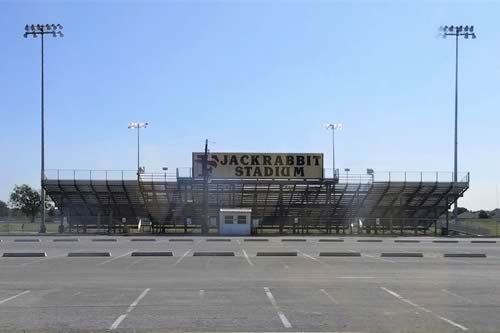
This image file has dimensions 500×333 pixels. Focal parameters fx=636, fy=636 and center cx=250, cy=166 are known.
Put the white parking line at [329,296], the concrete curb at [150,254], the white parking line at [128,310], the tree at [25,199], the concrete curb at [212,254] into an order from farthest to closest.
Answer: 1. the tree at [25,199]
2. the concrete curb at [212,254]
3. the concrete curb at [150,254]
4. the white parking line at [329,296]
5. the white parking line at [128,310]

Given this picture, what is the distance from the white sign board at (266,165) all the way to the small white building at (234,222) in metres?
7.98

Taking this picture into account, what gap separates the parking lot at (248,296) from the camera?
9477 millimetres

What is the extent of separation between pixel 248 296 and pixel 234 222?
3890 cm

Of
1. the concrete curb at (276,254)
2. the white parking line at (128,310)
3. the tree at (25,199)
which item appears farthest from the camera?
the tree at (25,199)

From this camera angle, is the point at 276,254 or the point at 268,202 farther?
the point at 268,202

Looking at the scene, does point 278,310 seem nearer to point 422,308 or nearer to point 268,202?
point 422,308

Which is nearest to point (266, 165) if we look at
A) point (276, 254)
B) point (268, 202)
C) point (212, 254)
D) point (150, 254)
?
point (268, 202)

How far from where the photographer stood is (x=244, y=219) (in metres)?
51.4

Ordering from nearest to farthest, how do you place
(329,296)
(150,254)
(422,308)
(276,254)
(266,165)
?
(422,308), (329,296), (150,254), (276,254), (266,165)

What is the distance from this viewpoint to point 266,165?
194 ft

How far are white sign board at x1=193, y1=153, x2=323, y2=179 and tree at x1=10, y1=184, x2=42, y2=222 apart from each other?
199 feet

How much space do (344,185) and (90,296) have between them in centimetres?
4863

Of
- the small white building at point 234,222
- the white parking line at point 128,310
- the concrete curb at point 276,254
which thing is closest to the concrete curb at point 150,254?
the concrete curb at point 276,254

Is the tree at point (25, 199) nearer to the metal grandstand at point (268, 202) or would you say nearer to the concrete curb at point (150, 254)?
the metal grandstand at point (268, 202)
